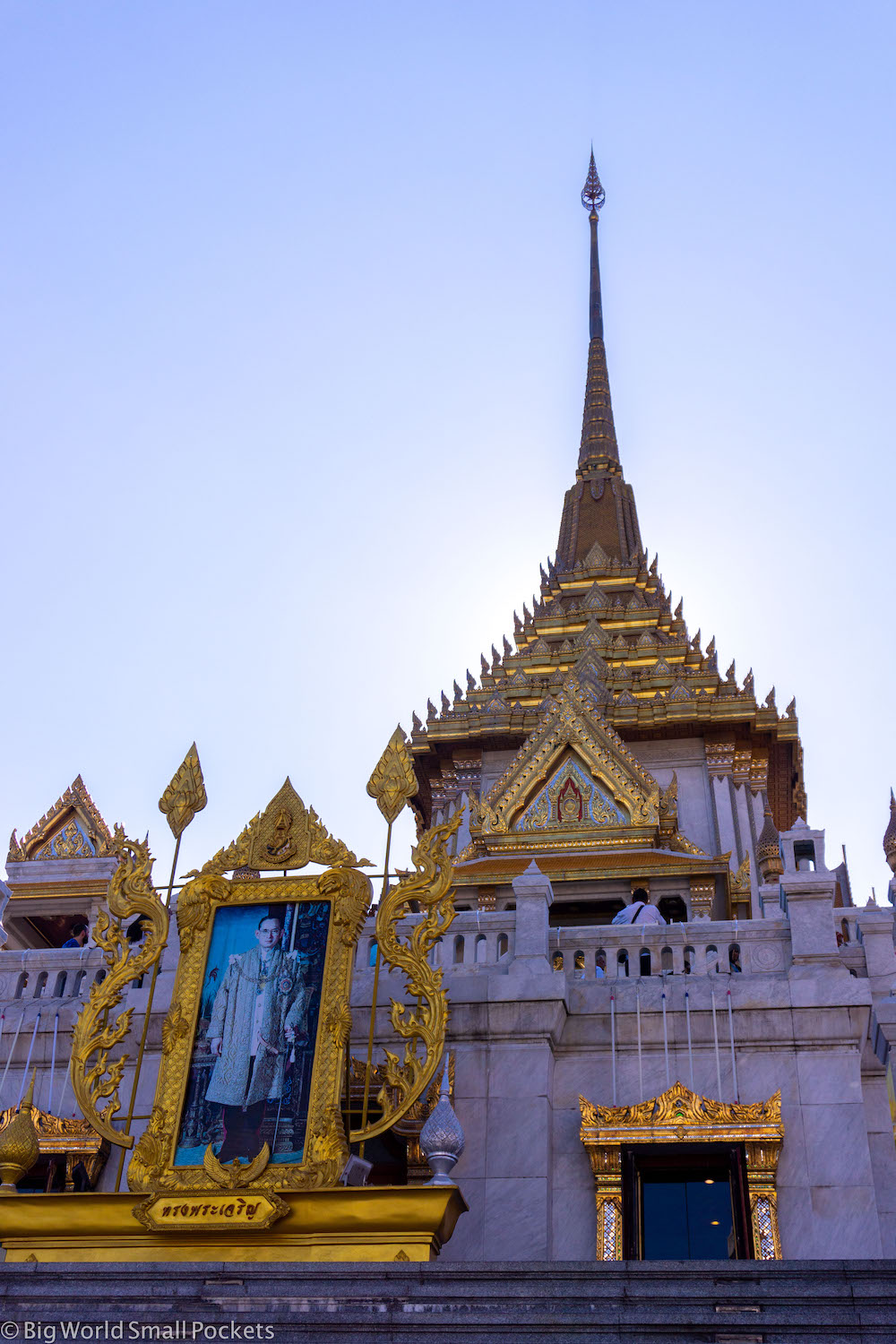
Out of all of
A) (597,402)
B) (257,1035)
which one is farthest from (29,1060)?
(597,402)

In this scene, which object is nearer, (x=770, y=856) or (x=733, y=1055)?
(x=733, y=1055)

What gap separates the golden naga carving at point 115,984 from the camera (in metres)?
12.9

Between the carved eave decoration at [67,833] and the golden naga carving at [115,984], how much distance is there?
1128 centimetres

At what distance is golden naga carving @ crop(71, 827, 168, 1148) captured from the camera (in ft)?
42.2

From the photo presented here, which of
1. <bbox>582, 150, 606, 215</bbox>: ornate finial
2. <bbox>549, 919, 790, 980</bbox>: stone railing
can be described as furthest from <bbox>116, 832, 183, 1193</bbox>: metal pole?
<bbox>582, 150, 606, 215</bbox>: ornate finial

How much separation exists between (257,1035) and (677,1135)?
3.93 metres

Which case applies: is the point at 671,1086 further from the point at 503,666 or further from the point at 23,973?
the point at 503,666

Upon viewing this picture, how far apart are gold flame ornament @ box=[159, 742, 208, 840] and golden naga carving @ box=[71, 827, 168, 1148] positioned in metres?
0.40

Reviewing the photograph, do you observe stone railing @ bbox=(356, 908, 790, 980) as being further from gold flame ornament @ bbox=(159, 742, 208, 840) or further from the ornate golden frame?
gold flame ornament @ bbox=(159, 742, 208, 840)

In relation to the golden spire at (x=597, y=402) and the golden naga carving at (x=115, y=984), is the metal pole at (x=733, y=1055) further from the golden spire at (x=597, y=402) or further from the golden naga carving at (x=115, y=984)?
the golden spire at (x=597, y=402)

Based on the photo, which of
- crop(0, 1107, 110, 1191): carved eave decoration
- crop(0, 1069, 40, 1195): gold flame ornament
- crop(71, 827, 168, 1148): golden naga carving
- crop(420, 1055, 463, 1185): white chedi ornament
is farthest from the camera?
crop(0, 1107, 110, 1191): carved eave decoration

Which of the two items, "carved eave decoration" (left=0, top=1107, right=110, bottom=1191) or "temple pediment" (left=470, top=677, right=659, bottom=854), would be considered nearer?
"carved eave decoration" (left=0, top=1107, right=110, bottom=1191)

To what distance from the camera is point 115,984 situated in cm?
1345

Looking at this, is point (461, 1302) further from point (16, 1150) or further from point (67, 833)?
point (67, 833)
